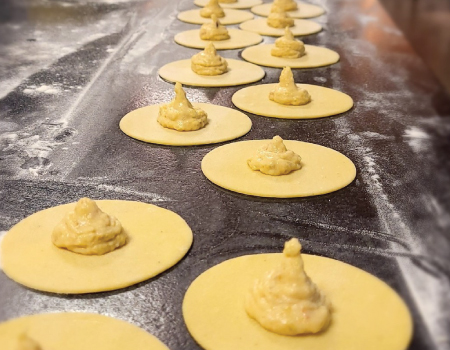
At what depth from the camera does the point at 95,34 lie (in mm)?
4465

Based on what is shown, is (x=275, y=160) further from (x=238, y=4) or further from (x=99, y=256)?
(x=238, y=4)

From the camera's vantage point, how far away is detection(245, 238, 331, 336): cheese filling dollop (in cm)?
151

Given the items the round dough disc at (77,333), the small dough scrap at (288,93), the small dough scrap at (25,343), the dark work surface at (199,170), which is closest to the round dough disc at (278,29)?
the dark work surface at (199,170)

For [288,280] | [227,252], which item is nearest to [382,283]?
[288,280]

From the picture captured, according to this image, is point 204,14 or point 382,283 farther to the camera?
point 204,14

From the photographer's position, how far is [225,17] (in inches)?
196

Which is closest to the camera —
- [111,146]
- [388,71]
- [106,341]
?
[106,341]

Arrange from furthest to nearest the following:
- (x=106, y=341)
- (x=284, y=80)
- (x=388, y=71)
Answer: (x=388, y=71) < (x=284, y=80) < (x=106, y=341)

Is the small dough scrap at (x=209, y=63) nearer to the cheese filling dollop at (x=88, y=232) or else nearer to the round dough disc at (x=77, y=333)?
the cheese filling dollop at (x=88, y=232)

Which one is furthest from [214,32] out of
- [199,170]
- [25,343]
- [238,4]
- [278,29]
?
[25,343]

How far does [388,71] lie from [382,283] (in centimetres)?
229

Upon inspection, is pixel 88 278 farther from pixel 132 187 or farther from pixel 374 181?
pixel 374 181

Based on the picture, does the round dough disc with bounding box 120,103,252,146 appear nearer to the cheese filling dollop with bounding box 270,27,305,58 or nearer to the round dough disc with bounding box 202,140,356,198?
the round dough disc with bounding box 202,140,356,198

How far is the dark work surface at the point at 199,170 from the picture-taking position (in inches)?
66.2
